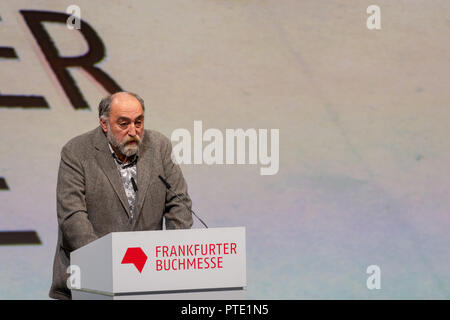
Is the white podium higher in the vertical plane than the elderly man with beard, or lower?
lower

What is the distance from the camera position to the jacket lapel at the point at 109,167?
10.4ft

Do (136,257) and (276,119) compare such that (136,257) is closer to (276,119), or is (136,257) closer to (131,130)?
(131,130)

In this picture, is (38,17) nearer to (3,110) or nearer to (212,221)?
(3,110)

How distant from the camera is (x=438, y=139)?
4672 mm

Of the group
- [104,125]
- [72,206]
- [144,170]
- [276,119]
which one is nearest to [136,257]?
[72,206]

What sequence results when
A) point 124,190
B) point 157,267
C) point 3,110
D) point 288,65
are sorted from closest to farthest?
point 157,267
point 124,190
point 3,110
point 288,65

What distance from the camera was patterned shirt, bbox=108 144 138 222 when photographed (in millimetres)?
3207

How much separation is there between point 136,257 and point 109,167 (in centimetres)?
78

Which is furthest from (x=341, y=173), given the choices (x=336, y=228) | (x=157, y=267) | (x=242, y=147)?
(x=157, y=267)

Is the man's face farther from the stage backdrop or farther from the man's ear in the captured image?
the stage backdrop

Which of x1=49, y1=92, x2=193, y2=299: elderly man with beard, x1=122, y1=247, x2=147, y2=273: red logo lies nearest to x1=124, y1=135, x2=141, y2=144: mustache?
x1=49, y1=92, x2=193, y2=299: elderly man with beard

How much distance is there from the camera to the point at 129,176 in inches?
128

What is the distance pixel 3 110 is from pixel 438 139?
96.2 inches

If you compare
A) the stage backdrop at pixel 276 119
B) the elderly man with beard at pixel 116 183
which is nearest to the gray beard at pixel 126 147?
the elderly man with beard at pixel 116 183
